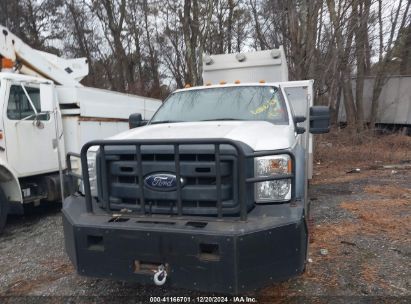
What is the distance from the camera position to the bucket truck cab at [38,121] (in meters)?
5.73

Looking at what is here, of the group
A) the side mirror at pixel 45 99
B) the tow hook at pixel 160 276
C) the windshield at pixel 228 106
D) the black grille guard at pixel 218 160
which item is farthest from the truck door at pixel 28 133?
the tow hook at pixel 160 276

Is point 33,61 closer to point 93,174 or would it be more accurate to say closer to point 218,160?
point 93,174

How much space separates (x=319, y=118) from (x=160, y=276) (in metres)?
2.68

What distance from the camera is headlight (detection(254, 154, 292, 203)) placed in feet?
10.2

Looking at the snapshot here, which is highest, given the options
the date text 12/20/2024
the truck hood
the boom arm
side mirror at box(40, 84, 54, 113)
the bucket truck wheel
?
the boom arm

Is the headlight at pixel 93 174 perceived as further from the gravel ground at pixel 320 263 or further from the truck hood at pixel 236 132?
the gravel ground at pixel 320 263

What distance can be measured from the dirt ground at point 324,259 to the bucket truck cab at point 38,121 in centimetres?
70

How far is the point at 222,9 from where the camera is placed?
2241cm

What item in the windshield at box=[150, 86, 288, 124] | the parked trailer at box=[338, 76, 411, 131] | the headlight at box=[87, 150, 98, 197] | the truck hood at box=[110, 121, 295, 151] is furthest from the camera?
the parked trailer at box=[338, 76, 411, 131]

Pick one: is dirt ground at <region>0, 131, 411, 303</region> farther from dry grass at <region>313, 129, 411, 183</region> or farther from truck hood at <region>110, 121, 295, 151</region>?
dry grass at <region>313, 129, 411, 183</region>

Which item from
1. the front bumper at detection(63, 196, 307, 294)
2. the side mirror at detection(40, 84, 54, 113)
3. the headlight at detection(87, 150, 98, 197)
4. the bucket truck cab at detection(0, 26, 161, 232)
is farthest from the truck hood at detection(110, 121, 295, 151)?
the side mirror at detection(40, 84, 54, 113)

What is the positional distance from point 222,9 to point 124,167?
2104cm

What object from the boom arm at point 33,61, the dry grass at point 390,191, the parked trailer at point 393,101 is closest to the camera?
the boom arm at point 33,61

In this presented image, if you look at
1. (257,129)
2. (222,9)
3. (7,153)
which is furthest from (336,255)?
(222,9)
